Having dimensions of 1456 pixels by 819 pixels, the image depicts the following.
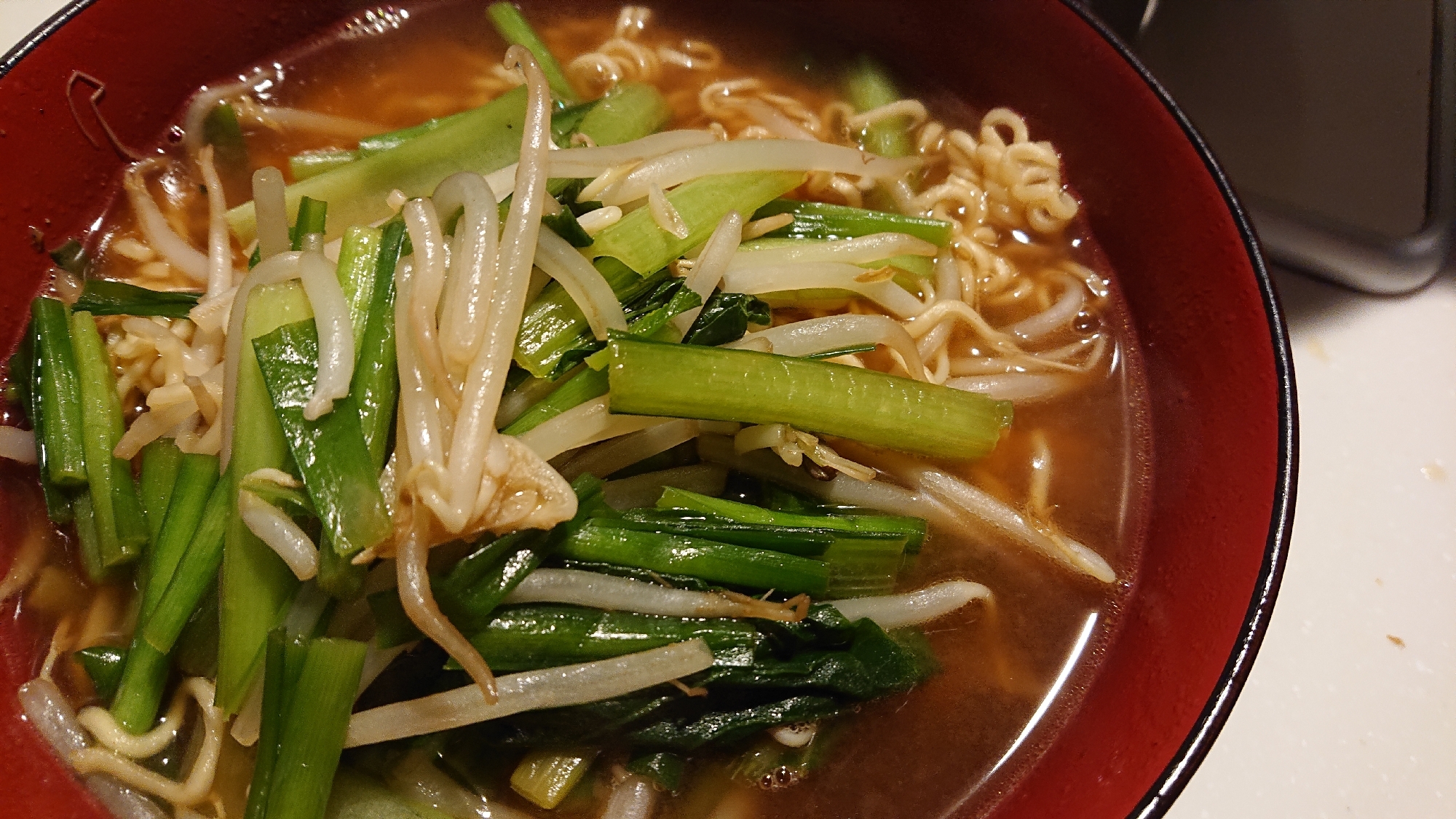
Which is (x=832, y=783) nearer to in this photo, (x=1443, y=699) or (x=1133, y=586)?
(x=1133, y=586)

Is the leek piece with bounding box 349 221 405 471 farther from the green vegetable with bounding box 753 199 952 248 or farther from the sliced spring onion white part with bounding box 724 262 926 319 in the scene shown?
the green vegetable with bounding box 753 199 952 248

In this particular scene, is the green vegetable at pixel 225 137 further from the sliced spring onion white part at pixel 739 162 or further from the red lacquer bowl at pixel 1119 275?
the sliced spring onion white part at pixel 739 162

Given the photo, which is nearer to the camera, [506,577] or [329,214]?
[506,577]

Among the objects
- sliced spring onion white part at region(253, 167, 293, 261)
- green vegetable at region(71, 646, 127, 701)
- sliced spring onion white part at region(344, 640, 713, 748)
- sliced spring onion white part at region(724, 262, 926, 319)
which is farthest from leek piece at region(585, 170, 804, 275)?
green vegetable at region(71, 646, 127, 701)

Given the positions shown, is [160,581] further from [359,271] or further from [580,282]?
[580,282]

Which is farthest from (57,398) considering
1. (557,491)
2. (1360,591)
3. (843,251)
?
(1360,591)

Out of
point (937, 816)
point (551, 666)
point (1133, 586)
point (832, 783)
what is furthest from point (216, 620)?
point (1133, 586)

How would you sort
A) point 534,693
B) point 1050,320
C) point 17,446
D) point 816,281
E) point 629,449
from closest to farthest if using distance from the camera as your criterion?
point 534,693
point 629,449
point 17,446
point 816,281
point 1050,320
